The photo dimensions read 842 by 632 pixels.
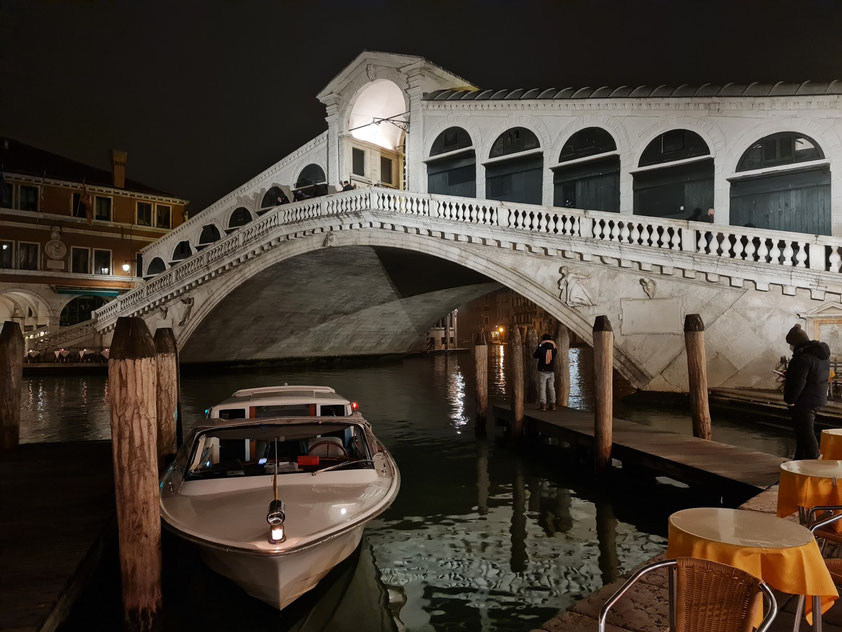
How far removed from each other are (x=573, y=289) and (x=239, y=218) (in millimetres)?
15576

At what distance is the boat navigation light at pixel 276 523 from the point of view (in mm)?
3209

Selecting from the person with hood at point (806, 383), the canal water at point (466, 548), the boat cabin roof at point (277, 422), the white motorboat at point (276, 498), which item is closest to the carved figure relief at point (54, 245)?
the canal water at point (466, 548)

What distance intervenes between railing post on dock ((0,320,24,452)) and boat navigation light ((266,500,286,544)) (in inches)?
202

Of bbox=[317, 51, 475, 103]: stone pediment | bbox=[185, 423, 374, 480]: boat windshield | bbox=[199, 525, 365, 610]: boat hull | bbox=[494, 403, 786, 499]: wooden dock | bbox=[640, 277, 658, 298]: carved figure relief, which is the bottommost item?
bbox=[199, 525, 365, 610]: boat hull

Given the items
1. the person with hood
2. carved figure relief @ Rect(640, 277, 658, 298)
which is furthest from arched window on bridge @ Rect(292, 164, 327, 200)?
the person with hood

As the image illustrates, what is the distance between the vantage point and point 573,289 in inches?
473

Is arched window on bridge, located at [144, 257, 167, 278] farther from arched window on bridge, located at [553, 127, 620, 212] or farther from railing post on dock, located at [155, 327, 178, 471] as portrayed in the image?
railing post on dock, located at [155, 327, 178, 471]

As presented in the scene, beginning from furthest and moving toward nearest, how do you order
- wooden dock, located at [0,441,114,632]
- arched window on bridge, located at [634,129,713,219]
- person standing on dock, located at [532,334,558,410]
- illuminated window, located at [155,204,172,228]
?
illuminated window, located at [155,204,172,228]
arched window on bridge, located at [634,129,713,219]
person standing on dock, located at [532,334,558,410]
wooden dock, located at [0,441,114,632]

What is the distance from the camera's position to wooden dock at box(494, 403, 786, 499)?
16.0ft

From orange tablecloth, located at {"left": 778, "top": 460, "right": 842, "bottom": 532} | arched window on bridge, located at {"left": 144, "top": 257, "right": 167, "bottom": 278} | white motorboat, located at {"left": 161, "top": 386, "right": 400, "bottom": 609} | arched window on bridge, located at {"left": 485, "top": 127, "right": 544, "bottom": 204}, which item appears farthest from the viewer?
arched window on bridge, located at {"left": 144, "top": 257, "right": 167, "bottom": 278}

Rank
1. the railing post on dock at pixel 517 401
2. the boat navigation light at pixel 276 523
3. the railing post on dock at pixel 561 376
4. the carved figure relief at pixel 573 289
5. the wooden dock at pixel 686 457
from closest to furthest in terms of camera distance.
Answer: the boat navigation light at pixel 276 523 → the wooden dock at pixel 686 457 → the railing post on dock at pixel 517 401 → the railing post on dock at pixel 561 376 → the carved figure relief at pixel 573 289

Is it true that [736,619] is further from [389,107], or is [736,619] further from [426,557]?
[389,107]

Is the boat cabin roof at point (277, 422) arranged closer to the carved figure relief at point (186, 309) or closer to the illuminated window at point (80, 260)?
the carved figure relief at point (186, 309)

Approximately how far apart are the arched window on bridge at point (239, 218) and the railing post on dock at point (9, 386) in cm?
1655
